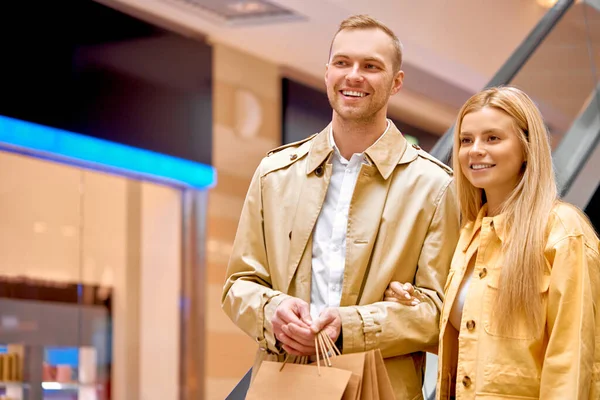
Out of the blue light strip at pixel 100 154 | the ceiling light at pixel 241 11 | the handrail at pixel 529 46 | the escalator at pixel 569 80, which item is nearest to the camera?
the escalator at pixel 569 80

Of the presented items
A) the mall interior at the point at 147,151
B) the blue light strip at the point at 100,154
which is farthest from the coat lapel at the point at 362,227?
the blue light strip at the point at 100,154

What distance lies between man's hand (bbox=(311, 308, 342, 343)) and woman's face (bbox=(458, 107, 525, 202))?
1.83 feet

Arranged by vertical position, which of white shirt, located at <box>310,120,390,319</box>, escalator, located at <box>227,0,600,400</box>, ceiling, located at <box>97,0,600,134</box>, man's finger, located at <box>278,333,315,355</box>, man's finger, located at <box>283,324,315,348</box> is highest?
ceiling, located at <box>97,0,600,134</box>

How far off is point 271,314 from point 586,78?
3.21m

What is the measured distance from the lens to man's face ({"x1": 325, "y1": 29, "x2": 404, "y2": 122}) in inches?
112

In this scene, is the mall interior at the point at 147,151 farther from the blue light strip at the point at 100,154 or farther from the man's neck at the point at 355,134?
the man's neck at the point at 355,134

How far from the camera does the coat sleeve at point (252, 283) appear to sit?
276cm

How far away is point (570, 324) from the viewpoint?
2494 mm

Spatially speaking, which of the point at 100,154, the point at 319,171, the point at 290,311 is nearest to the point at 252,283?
the point at 290,311

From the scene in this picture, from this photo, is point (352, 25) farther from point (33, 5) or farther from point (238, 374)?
point (238, 374)

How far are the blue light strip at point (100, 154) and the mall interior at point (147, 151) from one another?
0.02 meters

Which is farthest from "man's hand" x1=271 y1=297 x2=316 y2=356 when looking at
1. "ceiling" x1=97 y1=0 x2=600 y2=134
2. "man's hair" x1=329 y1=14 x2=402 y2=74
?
"ceiling" x1=97 y1=0 x2=600 y2=134

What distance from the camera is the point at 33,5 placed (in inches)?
271

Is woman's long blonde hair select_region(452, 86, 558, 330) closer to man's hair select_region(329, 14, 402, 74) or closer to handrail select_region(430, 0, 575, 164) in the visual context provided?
man's hair select_region(329, 14, 402, 74)
